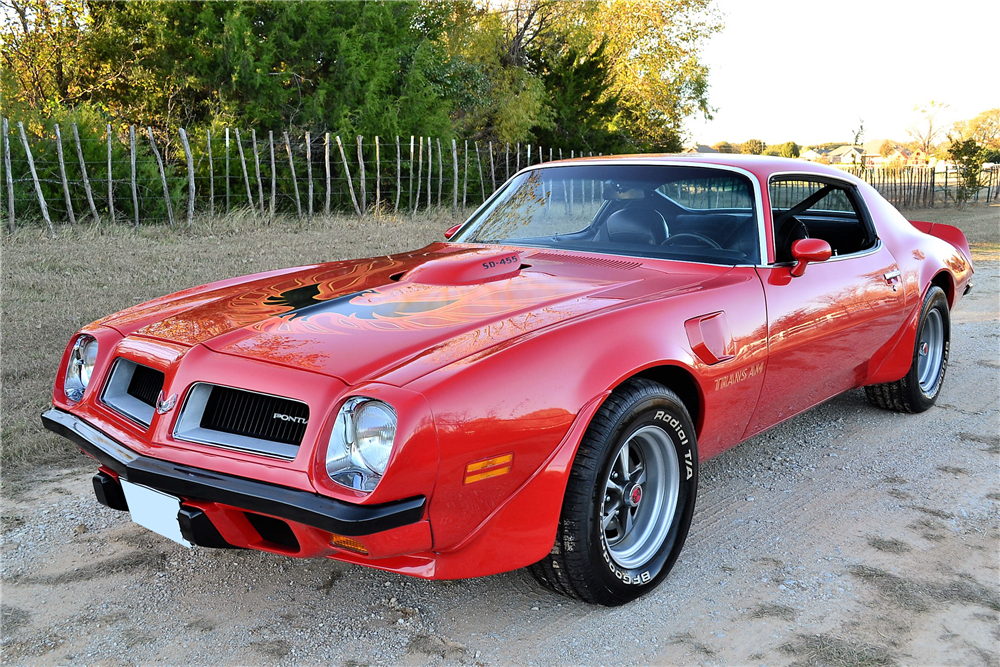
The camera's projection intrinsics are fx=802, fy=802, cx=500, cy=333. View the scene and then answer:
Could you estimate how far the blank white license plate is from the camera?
2.26 metres

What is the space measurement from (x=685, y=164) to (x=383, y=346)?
76.4 inches

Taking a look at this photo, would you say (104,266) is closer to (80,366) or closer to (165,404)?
(80,366)

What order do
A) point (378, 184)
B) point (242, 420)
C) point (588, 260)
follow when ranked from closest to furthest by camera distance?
point (242, 420) → point (588, 260) → point (378, 184)

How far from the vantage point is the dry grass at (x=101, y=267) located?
4678 mm

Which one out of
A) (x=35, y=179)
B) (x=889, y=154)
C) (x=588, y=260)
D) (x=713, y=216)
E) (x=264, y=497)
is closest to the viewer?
(x=264, y=497)

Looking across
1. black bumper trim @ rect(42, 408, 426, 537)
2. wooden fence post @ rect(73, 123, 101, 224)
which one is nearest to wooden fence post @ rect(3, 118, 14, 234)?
wooden fence post @ rect(73, 123, 101, 224)

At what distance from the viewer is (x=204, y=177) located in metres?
14.0

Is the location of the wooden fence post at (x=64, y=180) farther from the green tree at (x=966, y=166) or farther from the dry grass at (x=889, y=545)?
the green tree at (x=966, y=166)

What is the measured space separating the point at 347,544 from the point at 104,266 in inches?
328

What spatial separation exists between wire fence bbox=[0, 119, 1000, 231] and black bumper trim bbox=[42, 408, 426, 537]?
986cm

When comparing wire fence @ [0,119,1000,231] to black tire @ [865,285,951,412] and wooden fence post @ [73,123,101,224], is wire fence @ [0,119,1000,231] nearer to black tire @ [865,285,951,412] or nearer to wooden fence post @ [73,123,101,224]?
wooden fence post @ [73,123,101,224]

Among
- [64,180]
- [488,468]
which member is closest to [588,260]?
[488,468]

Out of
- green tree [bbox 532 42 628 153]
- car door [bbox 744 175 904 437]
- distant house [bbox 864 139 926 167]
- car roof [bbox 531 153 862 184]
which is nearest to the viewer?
car door [bbox 744 175 904 437]

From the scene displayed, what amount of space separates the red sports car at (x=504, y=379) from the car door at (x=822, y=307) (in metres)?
0.02
